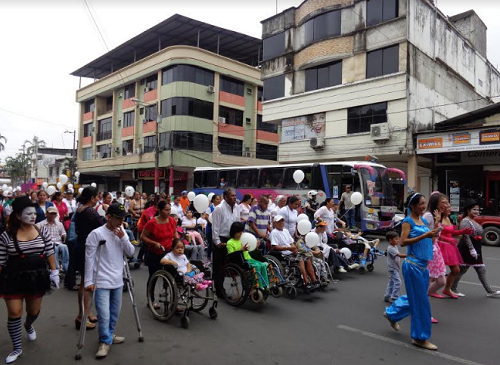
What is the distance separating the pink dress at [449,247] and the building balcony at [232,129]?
29.3 meters

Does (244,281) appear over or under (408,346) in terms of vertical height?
over

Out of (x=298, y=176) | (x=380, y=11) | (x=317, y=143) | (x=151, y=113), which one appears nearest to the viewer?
(x=298, y=176)

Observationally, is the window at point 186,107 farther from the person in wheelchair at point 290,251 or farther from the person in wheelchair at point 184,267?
the person in wheelchair at point 184,267

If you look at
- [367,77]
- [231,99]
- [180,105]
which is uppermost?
[231,99]

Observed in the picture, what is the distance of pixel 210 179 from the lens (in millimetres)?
22141

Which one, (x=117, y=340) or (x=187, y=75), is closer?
(x=117, y=340)

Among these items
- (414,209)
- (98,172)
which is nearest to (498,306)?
(414,209)

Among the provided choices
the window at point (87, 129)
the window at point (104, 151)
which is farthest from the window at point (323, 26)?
the window at point (87, 129)

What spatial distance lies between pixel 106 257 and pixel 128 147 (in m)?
36.0

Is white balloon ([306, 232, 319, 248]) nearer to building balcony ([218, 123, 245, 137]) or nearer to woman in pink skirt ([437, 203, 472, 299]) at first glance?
woman in pink skirt ([437, 203, 472, 299])

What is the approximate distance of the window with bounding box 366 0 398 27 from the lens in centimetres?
2112

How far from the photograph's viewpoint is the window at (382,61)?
20.9 meters

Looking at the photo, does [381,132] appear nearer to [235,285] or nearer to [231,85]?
[235,285]

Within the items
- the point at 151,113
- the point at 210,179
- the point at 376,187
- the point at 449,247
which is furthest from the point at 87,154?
the point at 449,247
